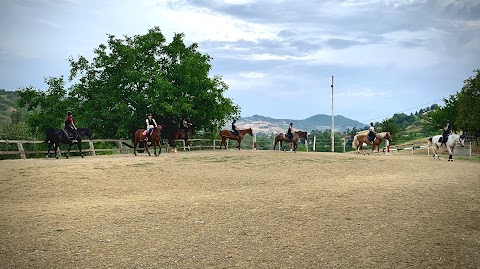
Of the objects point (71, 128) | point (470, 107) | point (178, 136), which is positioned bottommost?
point (178, 136)

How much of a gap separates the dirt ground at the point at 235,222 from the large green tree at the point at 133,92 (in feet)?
53.8

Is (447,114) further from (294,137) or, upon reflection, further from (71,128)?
(71,128)

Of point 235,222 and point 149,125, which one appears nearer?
point 235,222

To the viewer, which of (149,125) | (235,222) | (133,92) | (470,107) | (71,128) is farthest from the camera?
(470,107)

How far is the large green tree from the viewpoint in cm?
3122

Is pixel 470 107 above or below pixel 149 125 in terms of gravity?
above

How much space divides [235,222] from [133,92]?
2602cm

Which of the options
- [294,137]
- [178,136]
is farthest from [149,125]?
[294,137]

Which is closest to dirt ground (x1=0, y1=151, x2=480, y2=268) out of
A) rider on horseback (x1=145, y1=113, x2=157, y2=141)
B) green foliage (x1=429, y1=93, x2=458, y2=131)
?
rider on horseback (x1=145, y1=113, x2=157, y2=141)

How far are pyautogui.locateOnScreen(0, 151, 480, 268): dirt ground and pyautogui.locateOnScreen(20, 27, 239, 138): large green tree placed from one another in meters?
16.4

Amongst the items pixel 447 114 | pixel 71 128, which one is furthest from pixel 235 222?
pixel 447 114

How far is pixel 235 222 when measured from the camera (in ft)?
28.0

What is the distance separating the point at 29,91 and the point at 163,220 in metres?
29.6

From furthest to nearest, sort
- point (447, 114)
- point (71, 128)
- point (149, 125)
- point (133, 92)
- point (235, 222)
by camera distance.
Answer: point (447, 114) → point (133, 92) → point (149, 125) → point (71, 128) → point (235, 222)
